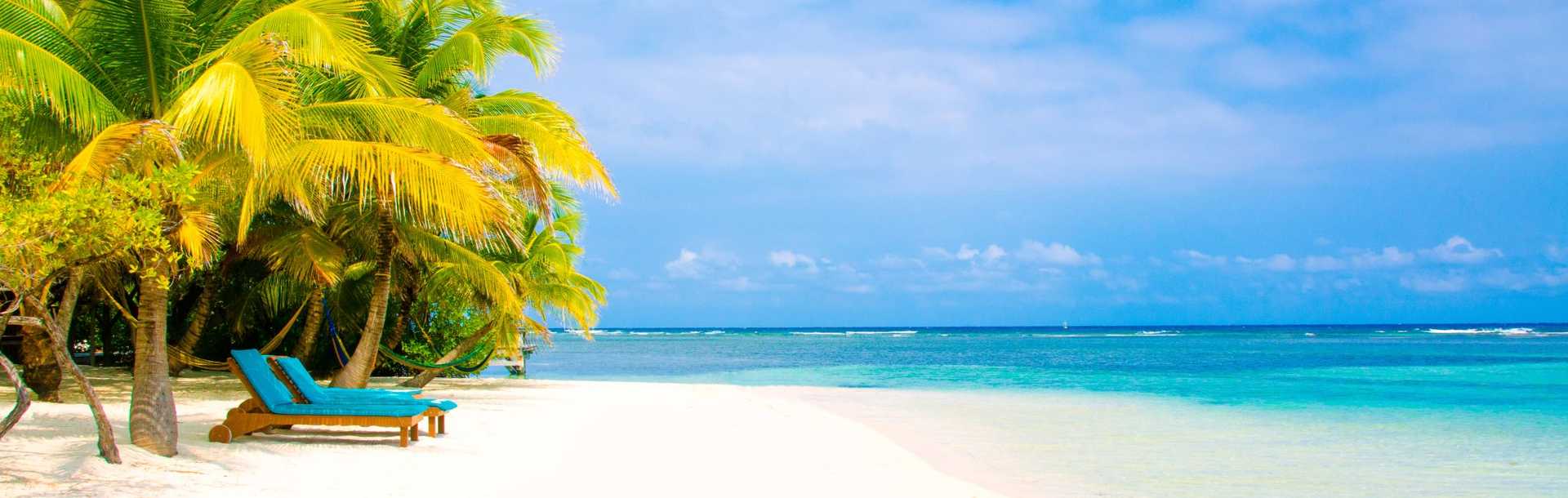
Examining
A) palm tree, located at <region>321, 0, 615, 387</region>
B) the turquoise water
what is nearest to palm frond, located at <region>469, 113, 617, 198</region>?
palm tree, located at <region>321, 0, 615, 387</region>

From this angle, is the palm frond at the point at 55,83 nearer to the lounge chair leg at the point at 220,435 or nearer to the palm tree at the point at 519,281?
the lounge chair leg at the point at 220,435

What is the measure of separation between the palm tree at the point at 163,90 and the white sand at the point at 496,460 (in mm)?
589

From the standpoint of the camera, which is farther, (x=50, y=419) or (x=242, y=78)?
(x=50, y=419)

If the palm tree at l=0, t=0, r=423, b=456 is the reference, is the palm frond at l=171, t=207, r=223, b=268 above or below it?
below

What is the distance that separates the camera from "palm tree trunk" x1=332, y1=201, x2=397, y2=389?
937 cm

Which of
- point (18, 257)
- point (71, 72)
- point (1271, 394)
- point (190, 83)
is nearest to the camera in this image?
point (18, 257)

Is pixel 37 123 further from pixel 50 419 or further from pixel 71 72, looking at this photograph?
pixel 50 419

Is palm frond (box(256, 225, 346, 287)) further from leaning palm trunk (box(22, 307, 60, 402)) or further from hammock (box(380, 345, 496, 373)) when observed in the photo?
hammock (box(380, 345, 496, 373))

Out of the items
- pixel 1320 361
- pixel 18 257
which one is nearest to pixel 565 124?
pixel 18 257

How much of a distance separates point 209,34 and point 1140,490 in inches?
264

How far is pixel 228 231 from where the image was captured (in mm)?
9367

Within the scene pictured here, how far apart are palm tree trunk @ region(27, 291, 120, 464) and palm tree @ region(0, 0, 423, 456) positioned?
1.34 feet

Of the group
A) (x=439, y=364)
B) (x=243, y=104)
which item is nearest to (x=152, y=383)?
(x=243, y=104)

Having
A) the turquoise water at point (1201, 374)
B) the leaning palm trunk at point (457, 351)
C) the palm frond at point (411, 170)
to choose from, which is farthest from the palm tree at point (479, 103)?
the turquoise water at point (1201, 374)
